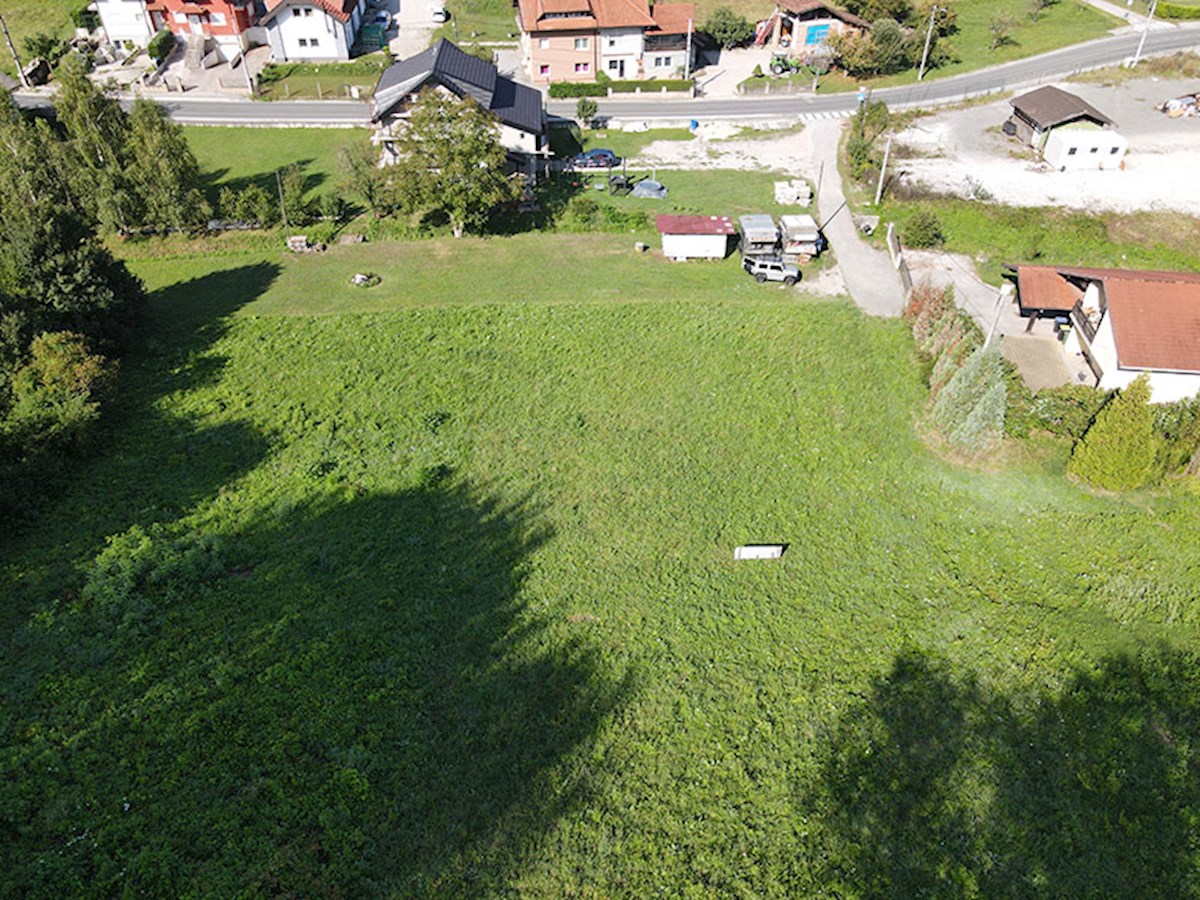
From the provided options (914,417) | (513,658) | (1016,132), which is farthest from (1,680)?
(1016,132)

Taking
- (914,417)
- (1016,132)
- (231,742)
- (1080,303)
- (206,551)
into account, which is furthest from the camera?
(1016,132)

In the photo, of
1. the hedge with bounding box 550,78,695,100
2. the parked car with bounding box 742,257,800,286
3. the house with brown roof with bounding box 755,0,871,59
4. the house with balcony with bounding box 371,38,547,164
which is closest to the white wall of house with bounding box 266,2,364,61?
the hedge with bounding box 550,78,695,100

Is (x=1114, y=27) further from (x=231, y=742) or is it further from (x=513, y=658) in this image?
(x=231, y=742)

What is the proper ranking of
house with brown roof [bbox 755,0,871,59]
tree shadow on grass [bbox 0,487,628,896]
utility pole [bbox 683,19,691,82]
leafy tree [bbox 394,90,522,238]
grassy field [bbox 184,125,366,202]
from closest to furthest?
tree shadow on grass [bbox 0,487,628,896] → leafy tree [bbox 394,90,522,238] → grassy field [bbox 184,125,366,202] → utility pole [bbox 683,19,691,82] → house with brown roof [bbox 755,0,871,59]

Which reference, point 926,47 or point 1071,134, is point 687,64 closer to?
point 926,47

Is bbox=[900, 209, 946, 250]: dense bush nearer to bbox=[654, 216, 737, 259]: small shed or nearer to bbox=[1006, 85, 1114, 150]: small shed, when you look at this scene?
bbox=[654, 216, 737, 259]: small shed

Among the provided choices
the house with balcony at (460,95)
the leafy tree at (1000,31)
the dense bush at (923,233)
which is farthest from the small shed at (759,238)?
the leafy tree at (1000,31)
